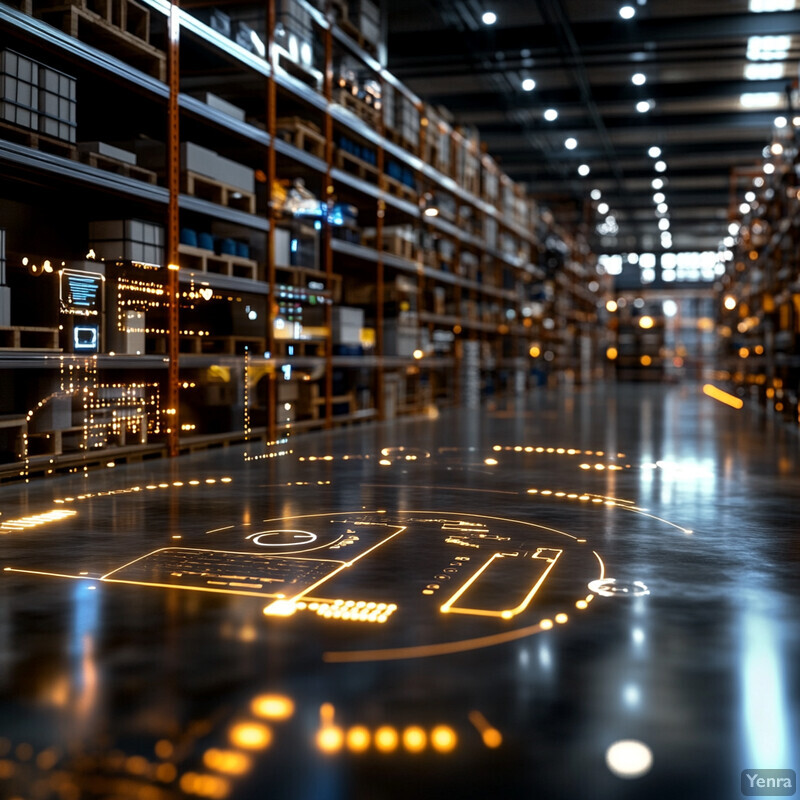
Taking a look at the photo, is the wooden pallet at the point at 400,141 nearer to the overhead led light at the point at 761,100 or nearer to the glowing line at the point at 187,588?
the overhead led light at the point at 761,100

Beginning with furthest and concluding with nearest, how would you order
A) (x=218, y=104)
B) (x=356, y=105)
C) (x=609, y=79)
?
(x=609, y=79), (x=356, y=105), (x=218, y=104)

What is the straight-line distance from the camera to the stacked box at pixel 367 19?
50.6ft

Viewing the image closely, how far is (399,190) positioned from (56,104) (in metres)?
9.97

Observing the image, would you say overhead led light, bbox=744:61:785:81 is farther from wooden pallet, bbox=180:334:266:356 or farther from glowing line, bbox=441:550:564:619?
glowing line, bbox=441:550:564:619

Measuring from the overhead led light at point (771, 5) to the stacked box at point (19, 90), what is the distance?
15.4 metres

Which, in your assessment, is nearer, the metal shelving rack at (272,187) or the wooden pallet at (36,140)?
the wooden pallet at (36,140)

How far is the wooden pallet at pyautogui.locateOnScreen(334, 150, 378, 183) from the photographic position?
46.7 feet

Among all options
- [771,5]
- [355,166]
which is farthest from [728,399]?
[355,166]

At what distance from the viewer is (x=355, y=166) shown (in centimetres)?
1588

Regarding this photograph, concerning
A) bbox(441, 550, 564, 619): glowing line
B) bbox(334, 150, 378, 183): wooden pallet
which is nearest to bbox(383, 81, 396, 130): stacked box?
bbox(334, 150, 378, 183): wooden pallet

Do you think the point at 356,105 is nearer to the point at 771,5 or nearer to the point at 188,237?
the point at 188,237

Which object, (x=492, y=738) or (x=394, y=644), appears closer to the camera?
(x=492, y=738)

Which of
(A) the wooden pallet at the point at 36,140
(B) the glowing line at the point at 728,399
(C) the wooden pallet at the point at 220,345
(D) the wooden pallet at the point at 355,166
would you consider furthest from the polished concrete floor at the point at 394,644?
(B) the glowing line at the point at 728,399

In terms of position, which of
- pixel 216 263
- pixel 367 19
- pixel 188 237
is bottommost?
pixel 216 263
